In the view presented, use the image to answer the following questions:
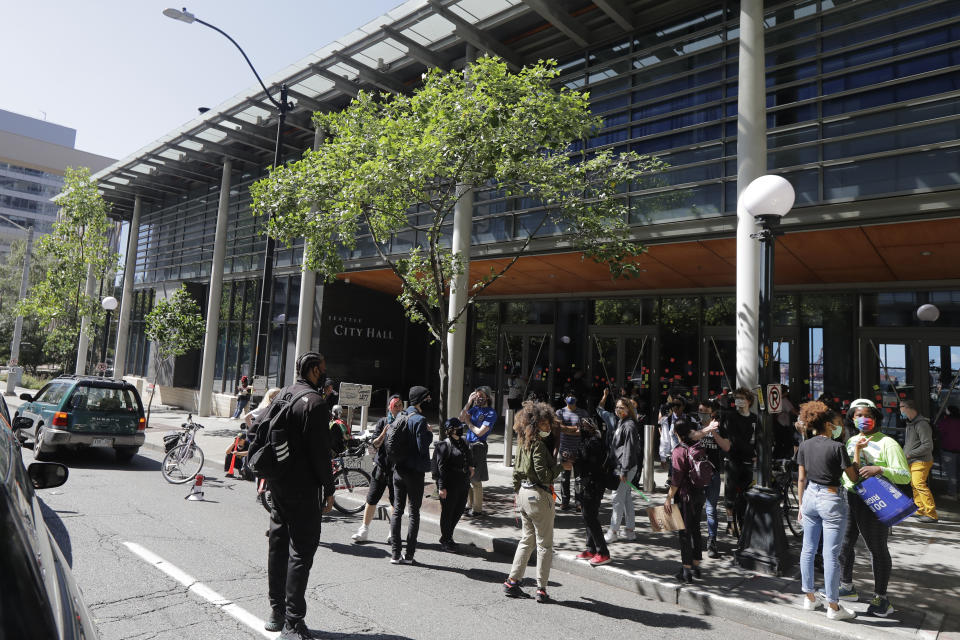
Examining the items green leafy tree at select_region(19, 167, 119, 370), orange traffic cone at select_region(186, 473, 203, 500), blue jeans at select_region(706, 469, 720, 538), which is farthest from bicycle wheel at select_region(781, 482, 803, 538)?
green leafy tree at select_region(19, 167, 119, 370)

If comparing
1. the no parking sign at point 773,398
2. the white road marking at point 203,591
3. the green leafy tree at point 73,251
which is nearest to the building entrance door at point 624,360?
the no parking sign at point 773,398

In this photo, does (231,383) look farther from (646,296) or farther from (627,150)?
(627,150)

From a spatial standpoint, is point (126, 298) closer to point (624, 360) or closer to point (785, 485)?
point (624, 360)

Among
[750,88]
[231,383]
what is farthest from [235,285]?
[750,88]

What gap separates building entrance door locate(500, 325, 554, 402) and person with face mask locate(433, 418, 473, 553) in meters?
10.4

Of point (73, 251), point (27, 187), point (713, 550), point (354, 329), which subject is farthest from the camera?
point (27, 187)

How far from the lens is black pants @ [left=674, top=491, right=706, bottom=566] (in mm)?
5660

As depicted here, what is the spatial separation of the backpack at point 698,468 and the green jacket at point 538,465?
4.70 feet

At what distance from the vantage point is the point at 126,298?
2788cm

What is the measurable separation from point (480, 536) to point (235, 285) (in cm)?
1976

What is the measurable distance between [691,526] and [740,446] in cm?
188

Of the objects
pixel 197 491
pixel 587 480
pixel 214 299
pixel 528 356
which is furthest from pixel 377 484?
pixel 214 299

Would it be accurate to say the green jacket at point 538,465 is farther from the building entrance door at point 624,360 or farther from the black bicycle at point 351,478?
the building entrance door at point 624,360

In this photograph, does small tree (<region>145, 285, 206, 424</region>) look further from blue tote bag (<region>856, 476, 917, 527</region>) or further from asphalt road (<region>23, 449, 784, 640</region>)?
blue tote bag (<region>856, 476, 917, 527</region>)
